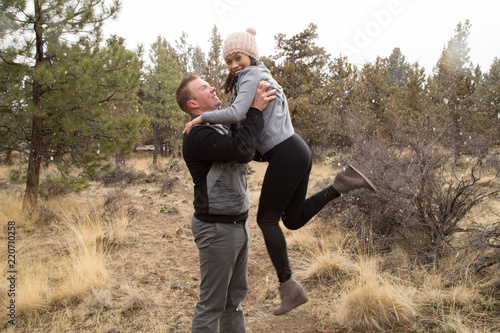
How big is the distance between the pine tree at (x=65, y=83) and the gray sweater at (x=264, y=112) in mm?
5166

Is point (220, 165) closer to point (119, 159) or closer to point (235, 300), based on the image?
point (235, 300)

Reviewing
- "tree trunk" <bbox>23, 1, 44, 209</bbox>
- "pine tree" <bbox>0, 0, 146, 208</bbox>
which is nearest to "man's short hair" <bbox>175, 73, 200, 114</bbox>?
"pine tree" <bbox>0, 0, 146, 208</bbox>

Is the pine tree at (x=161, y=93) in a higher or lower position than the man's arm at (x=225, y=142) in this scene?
higher

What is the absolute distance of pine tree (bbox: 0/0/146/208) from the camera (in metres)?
6.39

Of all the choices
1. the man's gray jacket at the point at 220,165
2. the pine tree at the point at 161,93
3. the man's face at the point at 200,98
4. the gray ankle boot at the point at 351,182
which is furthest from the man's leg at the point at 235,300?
the pine tree at the point at 161,93

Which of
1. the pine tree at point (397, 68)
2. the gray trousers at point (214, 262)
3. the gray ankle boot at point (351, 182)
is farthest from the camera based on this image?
the pine tree at point (397, 68)

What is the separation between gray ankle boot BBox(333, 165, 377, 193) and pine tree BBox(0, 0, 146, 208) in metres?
5.59

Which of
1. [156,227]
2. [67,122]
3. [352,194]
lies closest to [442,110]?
[352,194]

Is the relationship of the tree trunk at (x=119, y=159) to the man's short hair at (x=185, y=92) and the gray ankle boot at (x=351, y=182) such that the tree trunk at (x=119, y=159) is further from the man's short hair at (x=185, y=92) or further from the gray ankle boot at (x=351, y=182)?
the gray ankle boot at (x=351, y=182)

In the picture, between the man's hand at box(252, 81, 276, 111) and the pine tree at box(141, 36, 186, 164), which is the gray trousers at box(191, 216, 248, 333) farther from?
the pine tree at box(141, 36, 186, 164)

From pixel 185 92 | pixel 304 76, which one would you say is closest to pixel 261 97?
pixel 185 92

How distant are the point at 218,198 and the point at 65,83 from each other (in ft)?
19.2

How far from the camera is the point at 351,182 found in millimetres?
2584

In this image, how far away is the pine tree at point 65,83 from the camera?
21.0 ft
